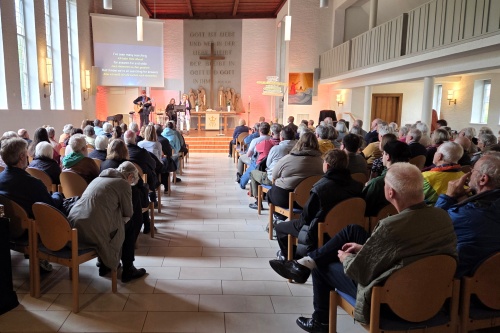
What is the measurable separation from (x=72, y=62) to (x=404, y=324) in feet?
37.3

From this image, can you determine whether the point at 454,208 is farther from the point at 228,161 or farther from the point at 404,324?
the point at 228,161

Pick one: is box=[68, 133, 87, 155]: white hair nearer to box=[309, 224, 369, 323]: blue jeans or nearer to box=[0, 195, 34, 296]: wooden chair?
box=[0, 195, 34, 296]: wooden chair

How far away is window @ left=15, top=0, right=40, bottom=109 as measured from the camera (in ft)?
26.5

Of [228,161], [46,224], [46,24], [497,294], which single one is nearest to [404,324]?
[497,294]

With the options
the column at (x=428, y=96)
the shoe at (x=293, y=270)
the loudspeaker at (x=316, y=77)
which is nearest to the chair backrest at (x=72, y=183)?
the shoe at (x=293, y=270)

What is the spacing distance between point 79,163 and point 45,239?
123 cm

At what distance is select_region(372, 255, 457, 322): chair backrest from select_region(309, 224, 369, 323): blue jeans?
0.44 m

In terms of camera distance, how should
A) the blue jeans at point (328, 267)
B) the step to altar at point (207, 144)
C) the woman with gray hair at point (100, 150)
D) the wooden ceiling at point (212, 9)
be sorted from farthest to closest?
the wooden ceiling at point (212, 9) → the step to altar at point (207, 144) → the woman with gray hair at point (100, 150) → the blue jeans at point (328, 267)

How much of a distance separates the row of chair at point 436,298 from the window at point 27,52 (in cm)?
840

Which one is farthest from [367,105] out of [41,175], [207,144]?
[41,175]

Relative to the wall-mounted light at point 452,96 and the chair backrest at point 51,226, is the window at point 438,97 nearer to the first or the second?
the wall-mounted light at point 452,96

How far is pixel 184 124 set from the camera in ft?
47.6

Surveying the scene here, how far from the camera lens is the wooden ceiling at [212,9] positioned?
1439 cm

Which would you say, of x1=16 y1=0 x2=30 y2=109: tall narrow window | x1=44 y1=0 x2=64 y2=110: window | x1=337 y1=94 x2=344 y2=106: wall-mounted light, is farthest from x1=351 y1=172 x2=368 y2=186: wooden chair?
x1=337 y1=94 x2=344 y2=106: wall-mounted light
